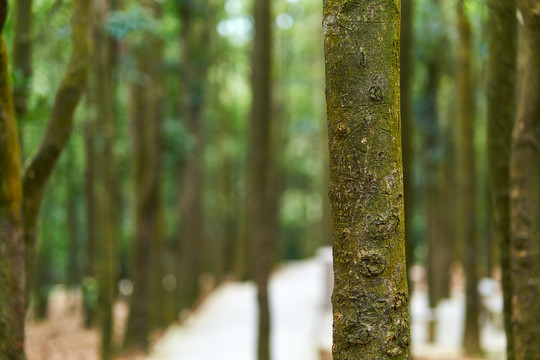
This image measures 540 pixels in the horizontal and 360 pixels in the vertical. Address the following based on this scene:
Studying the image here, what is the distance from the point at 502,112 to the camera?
20.9ft

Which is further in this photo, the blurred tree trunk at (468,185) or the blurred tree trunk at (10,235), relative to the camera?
the blurred tree trunk at (468,185)

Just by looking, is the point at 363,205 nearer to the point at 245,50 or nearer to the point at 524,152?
the point at 524,152

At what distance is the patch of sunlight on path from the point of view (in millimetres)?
13297

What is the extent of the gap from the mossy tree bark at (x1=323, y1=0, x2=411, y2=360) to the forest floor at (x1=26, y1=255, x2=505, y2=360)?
8.93 m

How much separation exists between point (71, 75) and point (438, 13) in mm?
13538

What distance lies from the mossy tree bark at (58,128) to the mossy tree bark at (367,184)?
394cm

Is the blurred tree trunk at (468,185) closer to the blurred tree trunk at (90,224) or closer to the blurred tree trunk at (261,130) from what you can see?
the blurred tree trunk at (261,130)

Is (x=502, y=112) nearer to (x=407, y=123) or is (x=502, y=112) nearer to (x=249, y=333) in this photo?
(x=407, y=123)

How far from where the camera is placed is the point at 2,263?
5.28m

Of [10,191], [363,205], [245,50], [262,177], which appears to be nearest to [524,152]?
[363,205]

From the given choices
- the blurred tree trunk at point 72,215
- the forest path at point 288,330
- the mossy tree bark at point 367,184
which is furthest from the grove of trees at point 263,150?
the forest path at point 288,330

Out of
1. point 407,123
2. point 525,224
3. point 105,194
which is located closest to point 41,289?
point 105,194

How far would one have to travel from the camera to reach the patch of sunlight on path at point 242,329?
43.6 ft

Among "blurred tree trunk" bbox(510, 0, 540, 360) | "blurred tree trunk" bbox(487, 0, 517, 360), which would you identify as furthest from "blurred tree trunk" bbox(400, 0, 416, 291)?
"blurred tree trunk" bbox(510, 0, 540, 360)
